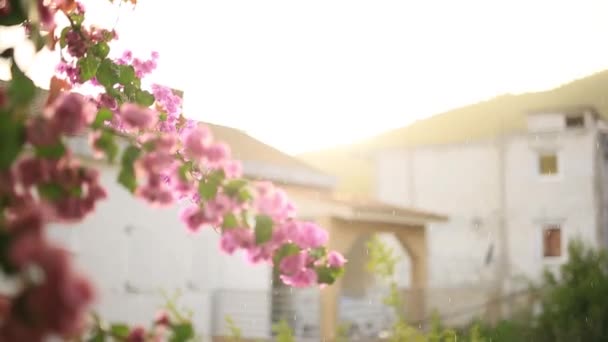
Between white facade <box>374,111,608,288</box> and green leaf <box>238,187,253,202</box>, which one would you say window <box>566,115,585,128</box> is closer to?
white facade <box>374,111,608,288</box>

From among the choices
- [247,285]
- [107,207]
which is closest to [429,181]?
[247,285]

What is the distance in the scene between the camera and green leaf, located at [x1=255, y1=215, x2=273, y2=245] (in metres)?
2.86

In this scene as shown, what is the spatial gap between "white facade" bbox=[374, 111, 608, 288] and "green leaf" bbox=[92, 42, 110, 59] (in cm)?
2366

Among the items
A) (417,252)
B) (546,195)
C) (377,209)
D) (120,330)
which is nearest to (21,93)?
(120,330)

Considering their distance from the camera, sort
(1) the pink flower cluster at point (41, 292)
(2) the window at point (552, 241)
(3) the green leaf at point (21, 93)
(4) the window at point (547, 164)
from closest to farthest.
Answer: (1) the pink flower cluster at point (41, 292) → (3) the green leaf at point (21, 93) → (2) the window at point (552, 241) → (4) the window at point (547, 164)

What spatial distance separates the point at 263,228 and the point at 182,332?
0.49m

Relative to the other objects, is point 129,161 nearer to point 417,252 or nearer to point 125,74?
point 125,74

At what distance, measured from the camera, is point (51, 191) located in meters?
2.17

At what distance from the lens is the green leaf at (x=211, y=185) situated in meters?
2.89

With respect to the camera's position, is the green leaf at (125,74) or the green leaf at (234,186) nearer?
the green leaf at (234,186)

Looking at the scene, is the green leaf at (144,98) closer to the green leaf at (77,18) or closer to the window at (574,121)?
the green leaf at (77,18)

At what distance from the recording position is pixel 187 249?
1426cm

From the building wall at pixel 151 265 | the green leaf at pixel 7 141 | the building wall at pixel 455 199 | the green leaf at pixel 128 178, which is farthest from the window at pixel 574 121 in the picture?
the green leaf at pixel 7 141

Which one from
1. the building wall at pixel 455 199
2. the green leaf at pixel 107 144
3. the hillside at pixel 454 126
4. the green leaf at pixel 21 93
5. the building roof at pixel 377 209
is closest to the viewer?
the green leaf at pixel 21 93
